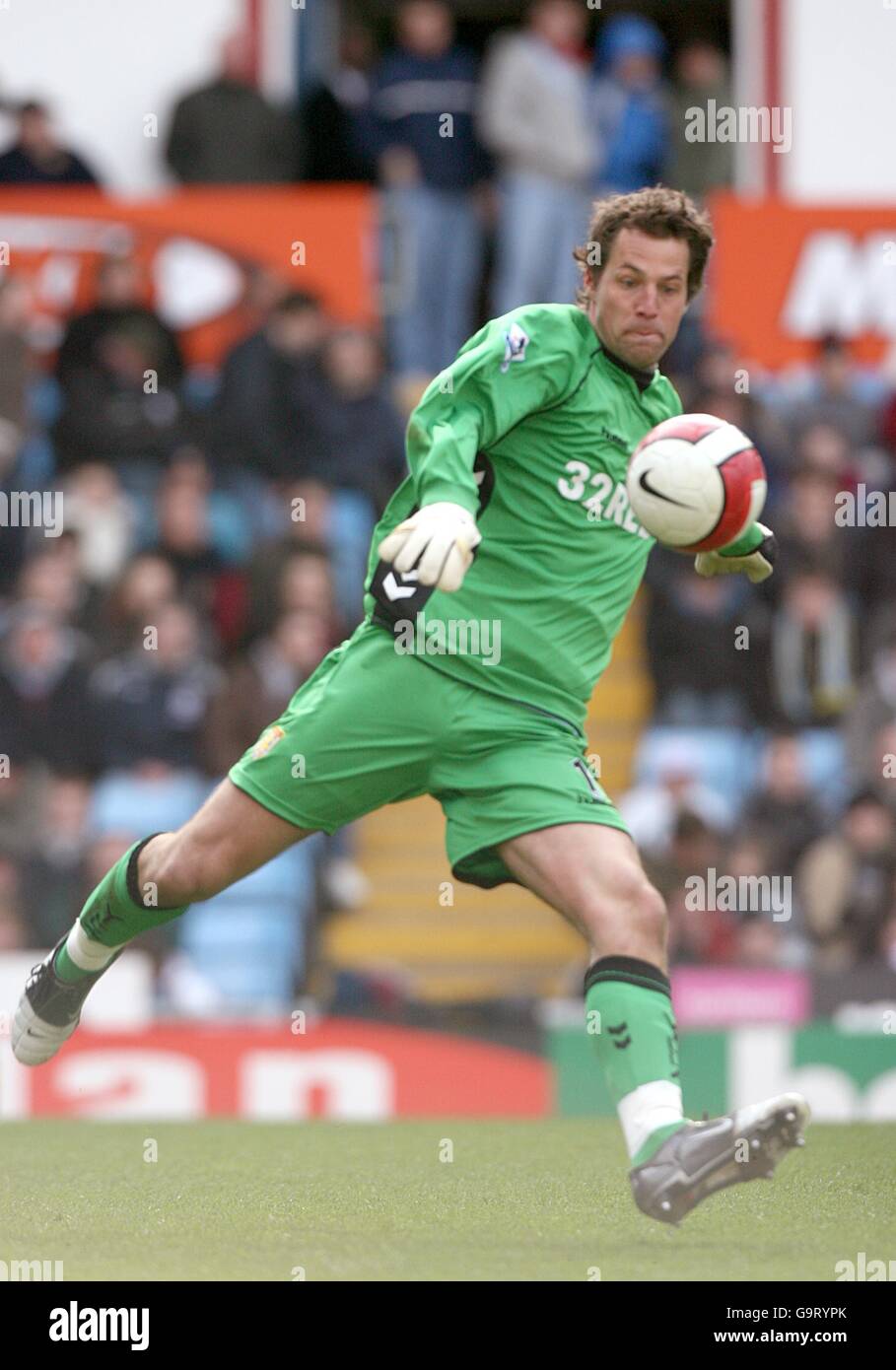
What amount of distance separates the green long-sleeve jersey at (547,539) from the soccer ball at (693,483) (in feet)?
0.72

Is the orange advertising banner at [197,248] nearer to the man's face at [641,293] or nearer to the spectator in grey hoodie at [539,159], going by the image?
the spectator in grey hoodie at [539,159]

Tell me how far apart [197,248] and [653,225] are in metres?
9.83

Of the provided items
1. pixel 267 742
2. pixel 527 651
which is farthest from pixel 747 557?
pixel 267 742

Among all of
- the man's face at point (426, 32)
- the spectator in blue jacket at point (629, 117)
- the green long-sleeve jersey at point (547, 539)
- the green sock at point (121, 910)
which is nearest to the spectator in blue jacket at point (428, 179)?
the man's face at point (426, 32)

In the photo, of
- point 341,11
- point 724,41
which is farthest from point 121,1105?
point 724,41

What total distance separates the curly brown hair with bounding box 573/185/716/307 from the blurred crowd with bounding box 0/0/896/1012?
6.56 metres

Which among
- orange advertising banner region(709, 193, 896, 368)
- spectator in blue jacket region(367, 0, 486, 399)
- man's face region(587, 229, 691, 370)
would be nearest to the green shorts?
man's face region(587, 229, 691, 370)

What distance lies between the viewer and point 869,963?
42.5 ft

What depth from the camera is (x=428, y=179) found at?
1631 centimetres

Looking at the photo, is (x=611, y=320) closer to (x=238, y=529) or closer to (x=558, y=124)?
(x=238, y=529)

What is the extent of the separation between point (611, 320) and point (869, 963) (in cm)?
694

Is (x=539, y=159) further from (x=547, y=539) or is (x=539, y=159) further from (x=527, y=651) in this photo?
(x=527, y=651)

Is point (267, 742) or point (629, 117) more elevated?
point (629, 117)

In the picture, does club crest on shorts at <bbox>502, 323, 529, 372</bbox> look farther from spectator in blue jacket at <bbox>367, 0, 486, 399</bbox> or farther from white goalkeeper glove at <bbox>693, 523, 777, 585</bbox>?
spectator in blue jacket at <bbox>367, 0, 486, 399</bbox>
